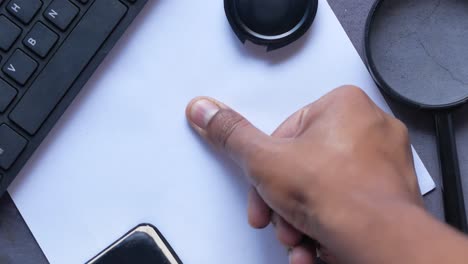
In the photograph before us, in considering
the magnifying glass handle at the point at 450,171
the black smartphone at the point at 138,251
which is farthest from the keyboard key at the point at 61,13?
the magnifying glass handle at the point at 450,171

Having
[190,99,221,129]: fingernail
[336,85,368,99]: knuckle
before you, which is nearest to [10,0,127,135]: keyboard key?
[190,99,221,129]: fingernail

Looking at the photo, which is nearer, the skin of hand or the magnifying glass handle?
the skin of hand

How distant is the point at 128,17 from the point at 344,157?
25 cm

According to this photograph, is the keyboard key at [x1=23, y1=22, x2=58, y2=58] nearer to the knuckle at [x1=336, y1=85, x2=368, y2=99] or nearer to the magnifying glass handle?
the knuckle at [x1=336, y1=85, x2=368, y2=99]

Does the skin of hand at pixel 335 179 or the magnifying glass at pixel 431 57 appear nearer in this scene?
the skin of hand at pixel 335 179

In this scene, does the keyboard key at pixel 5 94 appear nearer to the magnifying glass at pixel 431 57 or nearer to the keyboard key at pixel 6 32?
the keyboard key at pixel 6 32

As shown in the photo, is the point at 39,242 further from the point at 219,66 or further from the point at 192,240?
the point at 219,66

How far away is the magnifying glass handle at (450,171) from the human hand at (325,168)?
0.22 ft

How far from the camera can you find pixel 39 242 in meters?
0.60

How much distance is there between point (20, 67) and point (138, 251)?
0.21m

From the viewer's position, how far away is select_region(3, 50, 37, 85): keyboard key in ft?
1.78

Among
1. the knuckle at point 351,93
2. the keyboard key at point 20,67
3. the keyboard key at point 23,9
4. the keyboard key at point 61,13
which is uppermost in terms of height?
the knuckle at point 351,93

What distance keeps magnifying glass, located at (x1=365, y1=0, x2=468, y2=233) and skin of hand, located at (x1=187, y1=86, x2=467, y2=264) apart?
0.07 meters

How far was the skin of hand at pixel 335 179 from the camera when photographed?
0.46 m
